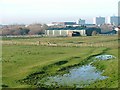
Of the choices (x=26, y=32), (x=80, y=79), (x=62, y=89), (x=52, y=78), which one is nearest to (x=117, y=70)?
(x=80, y=79)

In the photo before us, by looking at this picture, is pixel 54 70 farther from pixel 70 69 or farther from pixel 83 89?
pixel 83 89

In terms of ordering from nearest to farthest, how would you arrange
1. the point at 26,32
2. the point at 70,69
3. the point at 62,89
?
the point at 62,89 → the point at 70,69 → the point at 26,32

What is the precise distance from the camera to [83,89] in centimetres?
2083

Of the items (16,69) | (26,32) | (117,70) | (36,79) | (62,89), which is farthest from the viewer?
(26,32)

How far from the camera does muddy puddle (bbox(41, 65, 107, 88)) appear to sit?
75.3 ft

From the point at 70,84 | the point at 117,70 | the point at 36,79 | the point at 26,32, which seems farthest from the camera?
the point at 26,32

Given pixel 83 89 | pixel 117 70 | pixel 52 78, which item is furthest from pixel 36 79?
pixel 117 70

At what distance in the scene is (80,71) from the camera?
30.4 m

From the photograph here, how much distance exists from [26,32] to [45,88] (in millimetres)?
114064

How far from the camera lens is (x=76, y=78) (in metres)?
26.2

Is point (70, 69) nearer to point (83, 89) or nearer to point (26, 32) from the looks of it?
point (83, 89)

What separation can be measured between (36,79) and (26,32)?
4322 inches

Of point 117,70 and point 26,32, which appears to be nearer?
point 117,70

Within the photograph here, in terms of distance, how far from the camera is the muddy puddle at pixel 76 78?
23.0 meters
